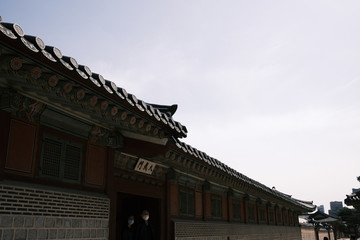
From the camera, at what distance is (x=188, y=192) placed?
1224 cm

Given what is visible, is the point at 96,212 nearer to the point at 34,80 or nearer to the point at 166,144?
the point at 166,144

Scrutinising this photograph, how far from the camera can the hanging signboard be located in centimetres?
920

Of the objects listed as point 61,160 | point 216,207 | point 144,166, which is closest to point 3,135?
point 61,160

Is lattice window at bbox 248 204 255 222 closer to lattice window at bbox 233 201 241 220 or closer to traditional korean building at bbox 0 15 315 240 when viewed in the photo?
lattice window at bbox 233 201 241 220

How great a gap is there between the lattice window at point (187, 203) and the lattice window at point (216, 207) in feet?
6.13

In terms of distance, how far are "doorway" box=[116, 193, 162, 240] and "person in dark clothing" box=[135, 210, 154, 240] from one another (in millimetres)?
581

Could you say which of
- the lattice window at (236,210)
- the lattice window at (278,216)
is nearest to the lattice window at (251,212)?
the lattice window at (236,210)

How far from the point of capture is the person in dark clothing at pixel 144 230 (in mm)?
9406

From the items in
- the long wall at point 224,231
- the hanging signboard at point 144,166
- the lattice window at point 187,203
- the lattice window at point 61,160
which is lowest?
the long wall at point 224,231

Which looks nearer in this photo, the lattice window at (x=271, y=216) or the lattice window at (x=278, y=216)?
the lattice window at (x=271, y=216)

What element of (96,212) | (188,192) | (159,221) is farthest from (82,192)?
(188,192)

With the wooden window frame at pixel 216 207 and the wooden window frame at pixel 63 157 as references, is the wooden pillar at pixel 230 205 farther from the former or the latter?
the wooden window frame at pixel 63 157

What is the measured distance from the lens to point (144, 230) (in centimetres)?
945

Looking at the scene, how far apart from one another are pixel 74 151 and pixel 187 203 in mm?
5902
